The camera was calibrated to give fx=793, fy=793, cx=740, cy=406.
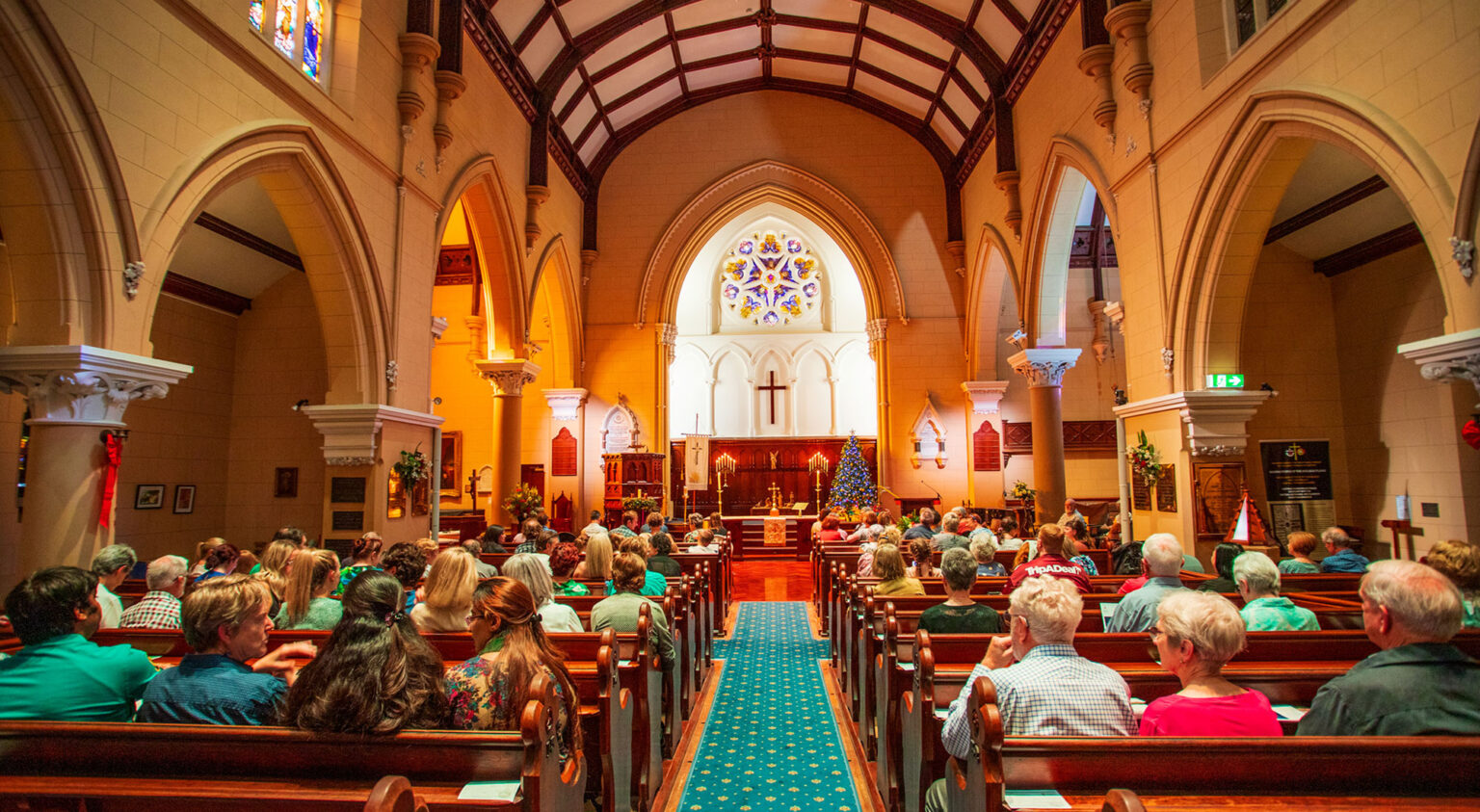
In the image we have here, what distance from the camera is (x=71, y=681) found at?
230 centimetres

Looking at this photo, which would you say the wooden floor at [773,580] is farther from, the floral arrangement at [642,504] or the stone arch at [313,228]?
the stone arch at [313,228]

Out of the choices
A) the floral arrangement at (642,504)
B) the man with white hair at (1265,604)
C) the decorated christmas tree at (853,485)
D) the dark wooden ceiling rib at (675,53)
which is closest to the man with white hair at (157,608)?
the man with white hair at (1265,604)

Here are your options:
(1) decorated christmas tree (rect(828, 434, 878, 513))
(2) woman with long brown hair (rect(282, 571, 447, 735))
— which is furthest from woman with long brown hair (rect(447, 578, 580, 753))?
(1) decorated christmas tree (rect(828, 434, 878, 513))

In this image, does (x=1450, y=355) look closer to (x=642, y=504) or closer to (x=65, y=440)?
(x=65, y=440)

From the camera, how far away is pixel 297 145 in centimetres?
694

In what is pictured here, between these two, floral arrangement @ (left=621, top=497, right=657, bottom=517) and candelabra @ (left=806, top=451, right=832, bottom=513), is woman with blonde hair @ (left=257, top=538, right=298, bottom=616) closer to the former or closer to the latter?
floral arrangement @ (left=621, top=497, right=657, bottom=517)

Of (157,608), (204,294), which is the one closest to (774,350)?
(204,294)

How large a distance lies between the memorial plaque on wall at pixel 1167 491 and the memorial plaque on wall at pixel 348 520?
814 centimetres

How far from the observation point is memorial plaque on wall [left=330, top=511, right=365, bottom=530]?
8.16m

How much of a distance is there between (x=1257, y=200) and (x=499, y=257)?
949cm

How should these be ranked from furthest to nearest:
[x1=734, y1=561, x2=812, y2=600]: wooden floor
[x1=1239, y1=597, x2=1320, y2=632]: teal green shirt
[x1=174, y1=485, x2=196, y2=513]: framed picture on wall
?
1. [x1=734, y1=561, x2=812, y2=600]: wooden floor
2. [x1=174, y1=485, x2=196, y2=513]: framed picture on wall
3. [x1=1239, y1=597, x2=1320, y2=632]: teal green shirt

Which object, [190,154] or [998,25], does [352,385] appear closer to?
[190,154]

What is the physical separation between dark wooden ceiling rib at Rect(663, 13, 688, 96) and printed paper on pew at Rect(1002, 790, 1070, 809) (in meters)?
13.3

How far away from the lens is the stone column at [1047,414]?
11.8 m
